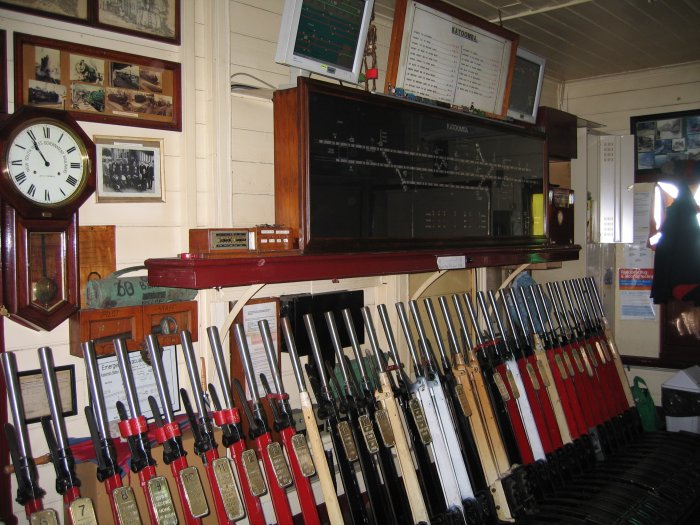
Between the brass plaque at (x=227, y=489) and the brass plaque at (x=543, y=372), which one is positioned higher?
the brass plaque at (x=543, y=372)

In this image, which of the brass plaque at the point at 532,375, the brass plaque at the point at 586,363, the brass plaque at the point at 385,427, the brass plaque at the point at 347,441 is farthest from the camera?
the brass plaque at the point at 586,363

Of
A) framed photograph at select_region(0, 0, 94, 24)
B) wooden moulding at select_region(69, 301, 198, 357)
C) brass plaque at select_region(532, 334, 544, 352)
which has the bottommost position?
brass plaque at select_region(532, 334, 544, 352)

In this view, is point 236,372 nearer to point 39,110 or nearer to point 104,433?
point 104,433

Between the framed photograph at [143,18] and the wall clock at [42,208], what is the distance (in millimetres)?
372

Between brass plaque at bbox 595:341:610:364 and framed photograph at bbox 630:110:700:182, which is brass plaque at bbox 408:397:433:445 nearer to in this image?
brass plaque at bbox 595:341:610:364

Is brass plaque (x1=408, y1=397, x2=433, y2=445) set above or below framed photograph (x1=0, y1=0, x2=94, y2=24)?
below

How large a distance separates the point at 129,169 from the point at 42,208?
0.33 metres

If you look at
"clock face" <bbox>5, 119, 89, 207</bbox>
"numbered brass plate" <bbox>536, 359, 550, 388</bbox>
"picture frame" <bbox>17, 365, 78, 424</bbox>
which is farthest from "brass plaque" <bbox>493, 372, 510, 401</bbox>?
"clock face" <bbox>5, 119, 89, 207</bbox>

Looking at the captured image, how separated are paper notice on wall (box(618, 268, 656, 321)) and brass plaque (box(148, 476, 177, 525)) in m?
3.57

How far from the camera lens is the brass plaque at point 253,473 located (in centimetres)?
164

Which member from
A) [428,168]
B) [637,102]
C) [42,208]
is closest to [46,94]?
[42,208]

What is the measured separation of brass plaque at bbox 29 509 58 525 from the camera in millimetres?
1328

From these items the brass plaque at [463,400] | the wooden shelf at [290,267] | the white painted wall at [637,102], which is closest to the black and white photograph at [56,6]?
the wooden shelf at [290,267]

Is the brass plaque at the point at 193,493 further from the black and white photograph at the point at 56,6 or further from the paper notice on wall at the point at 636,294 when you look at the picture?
the paper notice on wall at the point at 636,294
